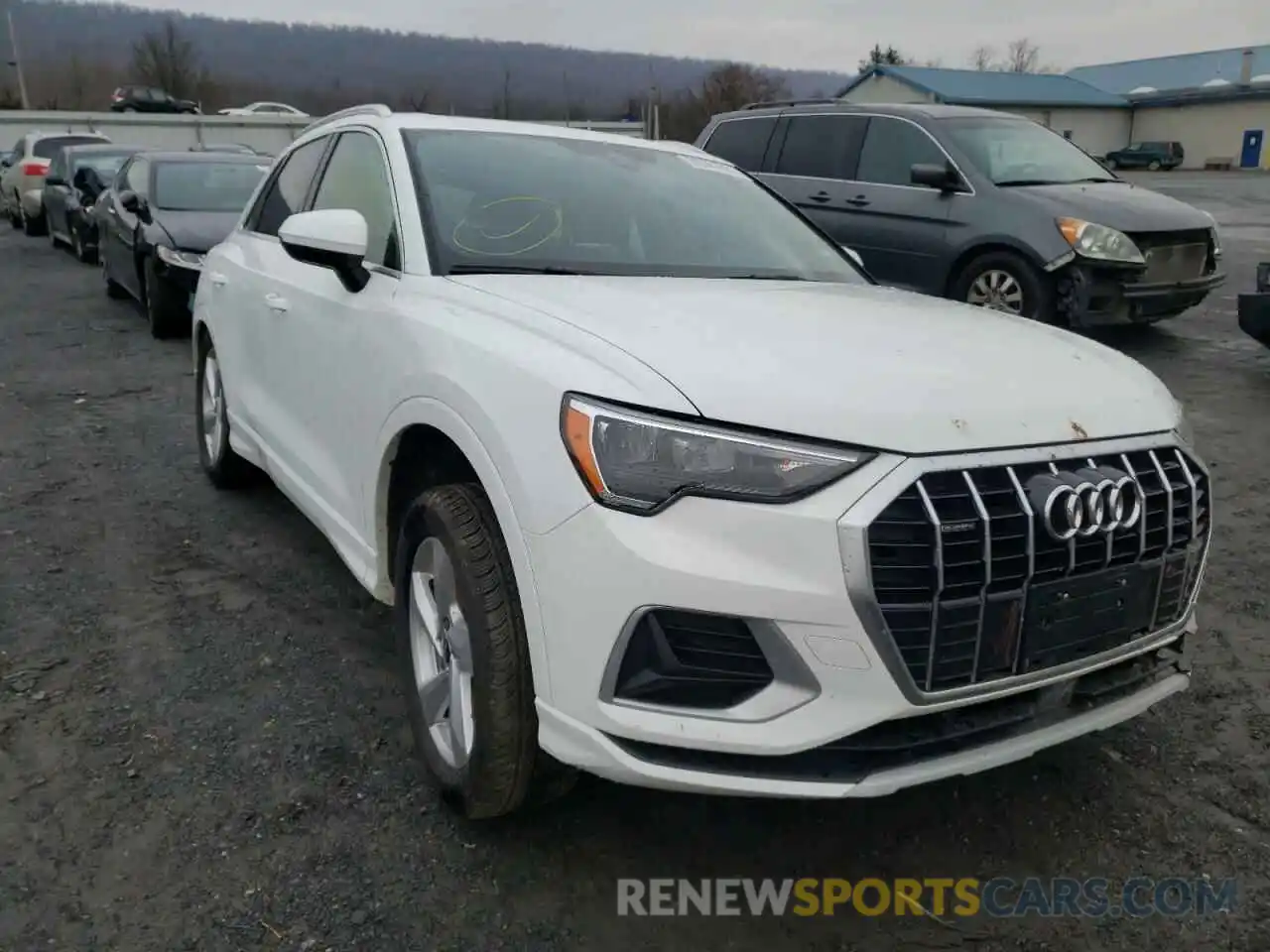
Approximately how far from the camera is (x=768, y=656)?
1.98 m

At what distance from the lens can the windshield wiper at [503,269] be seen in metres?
2.86

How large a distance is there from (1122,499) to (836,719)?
0.77m

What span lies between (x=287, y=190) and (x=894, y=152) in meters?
5.62

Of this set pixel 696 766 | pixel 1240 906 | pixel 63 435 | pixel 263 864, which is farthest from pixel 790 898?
pixel 63 435

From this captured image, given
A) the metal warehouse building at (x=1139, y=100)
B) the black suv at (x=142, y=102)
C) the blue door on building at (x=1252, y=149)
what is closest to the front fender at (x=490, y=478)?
the black suv at (x=142, y=102)

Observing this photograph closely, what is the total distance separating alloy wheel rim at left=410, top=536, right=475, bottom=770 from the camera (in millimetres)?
2441

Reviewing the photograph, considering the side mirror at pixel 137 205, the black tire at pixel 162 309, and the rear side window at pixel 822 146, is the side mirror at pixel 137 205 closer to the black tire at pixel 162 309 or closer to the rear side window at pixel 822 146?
the black tire at pixel 162 309

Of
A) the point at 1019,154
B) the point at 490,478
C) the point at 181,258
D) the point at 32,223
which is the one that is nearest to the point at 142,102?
the point at 32,223

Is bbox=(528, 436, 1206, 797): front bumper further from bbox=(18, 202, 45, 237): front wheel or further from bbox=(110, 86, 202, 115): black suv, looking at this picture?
bbox=(110, 86, 202, 115): black suv

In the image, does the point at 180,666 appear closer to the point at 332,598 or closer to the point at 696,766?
the point at 332,598

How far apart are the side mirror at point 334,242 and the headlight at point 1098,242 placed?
19.0 ft

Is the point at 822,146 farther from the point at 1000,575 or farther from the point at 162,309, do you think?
the point at 1000,575

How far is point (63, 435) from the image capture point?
6055 mm

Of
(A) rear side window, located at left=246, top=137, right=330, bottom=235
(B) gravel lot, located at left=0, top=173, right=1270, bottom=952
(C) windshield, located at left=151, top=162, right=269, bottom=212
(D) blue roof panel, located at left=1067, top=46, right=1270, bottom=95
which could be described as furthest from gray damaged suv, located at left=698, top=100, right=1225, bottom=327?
(D) blue roof panel, located at left=1067, top=46, right=1270, bottom=95
